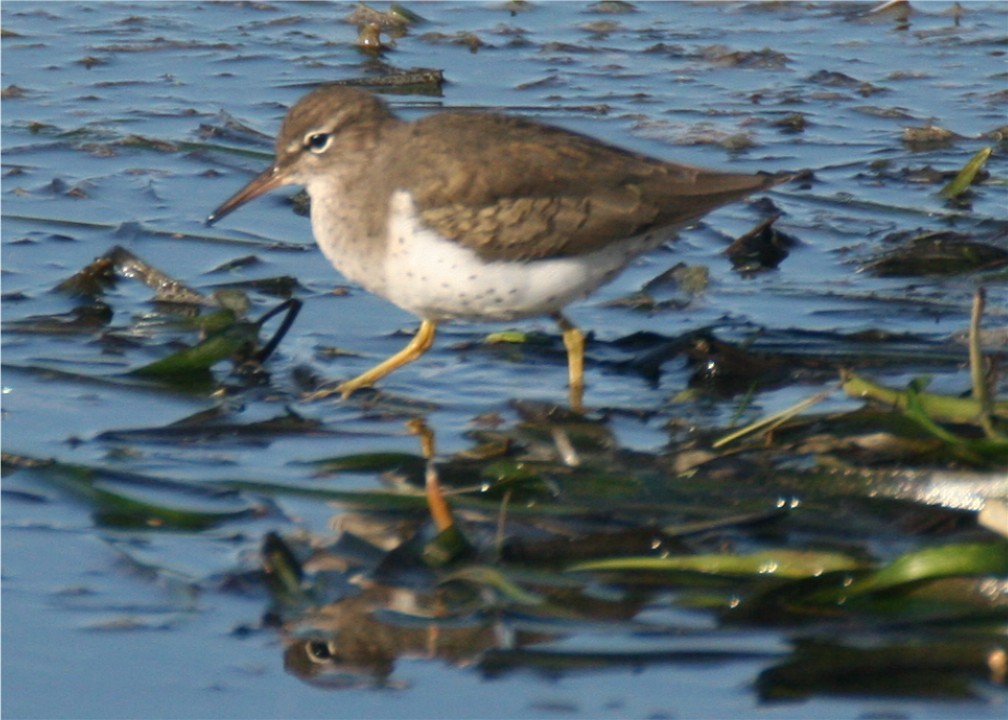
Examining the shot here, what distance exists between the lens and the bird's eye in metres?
6.65

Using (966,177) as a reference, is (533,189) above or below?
above

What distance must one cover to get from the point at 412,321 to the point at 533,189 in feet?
3.80

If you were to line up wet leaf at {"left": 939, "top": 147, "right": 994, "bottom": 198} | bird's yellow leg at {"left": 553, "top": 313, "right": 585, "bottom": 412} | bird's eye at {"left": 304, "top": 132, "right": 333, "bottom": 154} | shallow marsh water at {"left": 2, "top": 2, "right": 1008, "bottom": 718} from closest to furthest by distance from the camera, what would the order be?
shallow marsh water at {"left": 2, "top": 2, "right": 1008, "bottom": 718}, bird's yellow leg at {"left": 553, "top": 313, "right": 585, "bottom": 412}, bird's eye at {"left": 304, "top": 132, "right": 333, "bottom": 154}, wet leaf at {"left": 939, "top": 147, "right": 994, "bottom": 198}

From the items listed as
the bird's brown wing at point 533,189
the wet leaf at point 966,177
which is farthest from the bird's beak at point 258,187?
the wet leaf at point 966,177

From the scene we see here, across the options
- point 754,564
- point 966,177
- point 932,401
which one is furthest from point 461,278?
point 966,177

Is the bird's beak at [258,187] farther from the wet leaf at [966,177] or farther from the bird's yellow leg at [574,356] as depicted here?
the wet leaf at [966,177]

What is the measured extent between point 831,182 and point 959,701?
16.7 ft

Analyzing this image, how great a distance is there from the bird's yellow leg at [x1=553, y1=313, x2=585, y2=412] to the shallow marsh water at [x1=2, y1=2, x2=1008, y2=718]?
3.1 inches

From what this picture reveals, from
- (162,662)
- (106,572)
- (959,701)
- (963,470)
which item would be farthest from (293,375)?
(959,701)

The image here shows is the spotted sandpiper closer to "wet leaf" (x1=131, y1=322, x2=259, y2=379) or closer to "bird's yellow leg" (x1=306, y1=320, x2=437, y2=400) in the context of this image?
"bird's yellow leg" (x1=306, y1=320, x2=437, y2=400)

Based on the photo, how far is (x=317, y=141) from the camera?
6.69 meters

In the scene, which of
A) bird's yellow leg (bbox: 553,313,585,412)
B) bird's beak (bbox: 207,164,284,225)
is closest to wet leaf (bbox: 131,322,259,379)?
bird's beak (bbox: 207,164,284,225)

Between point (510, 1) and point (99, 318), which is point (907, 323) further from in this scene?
point (510, 1)

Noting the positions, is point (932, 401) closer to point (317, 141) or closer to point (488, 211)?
point (488, 211)
